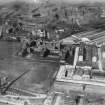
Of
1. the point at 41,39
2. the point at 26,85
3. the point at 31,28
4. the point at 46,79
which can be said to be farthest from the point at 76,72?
the point at 31,28

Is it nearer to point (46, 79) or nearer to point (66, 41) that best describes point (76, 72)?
point (46, 79)

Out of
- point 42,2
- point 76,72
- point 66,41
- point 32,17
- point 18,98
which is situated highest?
point 42,2

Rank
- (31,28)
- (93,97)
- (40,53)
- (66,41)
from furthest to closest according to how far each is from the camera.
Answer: (31,28) < (66,41) < (40,53) < (93,97)

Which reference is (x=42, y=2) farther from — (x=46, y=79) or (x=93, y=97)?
(x=93, y=97)

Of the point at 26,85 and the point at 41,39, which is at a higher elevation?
the point at 41,39

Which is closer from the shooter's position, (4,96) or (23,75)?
(4,96)

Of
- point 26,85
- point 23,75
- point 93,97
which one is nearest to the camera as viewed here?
point 93,97
